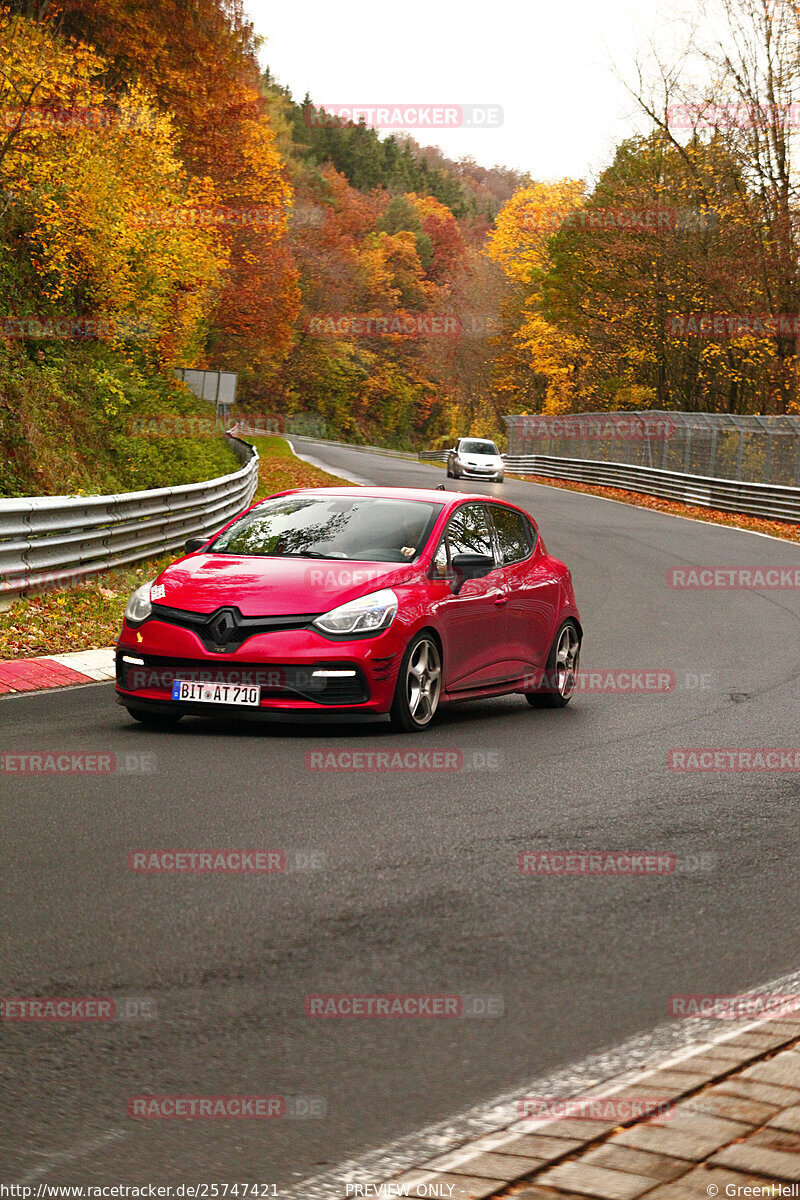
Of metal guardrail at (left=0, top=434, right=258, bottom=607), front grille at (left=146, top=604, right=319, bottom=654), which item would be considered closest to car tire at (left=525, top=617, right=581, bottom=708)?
front grille at (left=146, top=604, right=319, bottom=654)

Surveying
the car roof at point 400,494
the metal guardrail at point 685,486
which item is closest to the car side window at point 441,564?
the car roof at point 400,494

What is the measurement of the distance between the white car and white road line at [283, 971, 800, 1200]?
46.4 meters

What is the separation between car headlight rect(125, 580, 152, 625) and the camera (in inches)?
371

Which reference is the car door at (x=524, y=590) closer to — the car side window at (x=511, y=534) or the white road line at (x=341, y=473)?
the car side window at (x=511, y=534)

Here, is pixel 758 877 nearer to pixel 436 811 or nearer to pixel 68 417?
pixel 436 811

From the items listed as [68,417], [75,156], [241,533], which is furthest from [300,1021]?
[75,156]

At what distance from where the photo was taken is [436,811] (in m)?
7.35

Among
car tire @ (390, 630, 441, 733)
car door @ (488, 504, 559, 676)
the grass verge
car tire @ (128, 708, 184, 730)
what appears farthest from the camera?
the grass verge

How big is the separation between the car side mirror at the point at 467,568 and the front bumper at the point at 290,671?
0.96 meters

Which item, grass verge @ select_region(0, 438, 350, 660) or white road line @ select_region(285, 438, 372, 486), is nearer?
grass verge @ select_region(0, 438, 350, 660)

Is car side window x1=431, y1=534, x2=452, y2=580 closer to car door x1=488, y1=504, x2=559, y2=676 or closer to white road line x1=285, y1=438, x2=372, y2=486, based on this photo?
car door x1=488, y1=504, x2=559, y2=676

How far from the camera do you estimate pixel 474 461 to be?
50969 millimetres

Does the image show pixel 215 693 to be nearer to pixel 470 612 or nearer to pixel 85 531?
pixel 470 612

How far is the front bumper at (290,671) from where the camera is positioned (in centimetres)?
905
